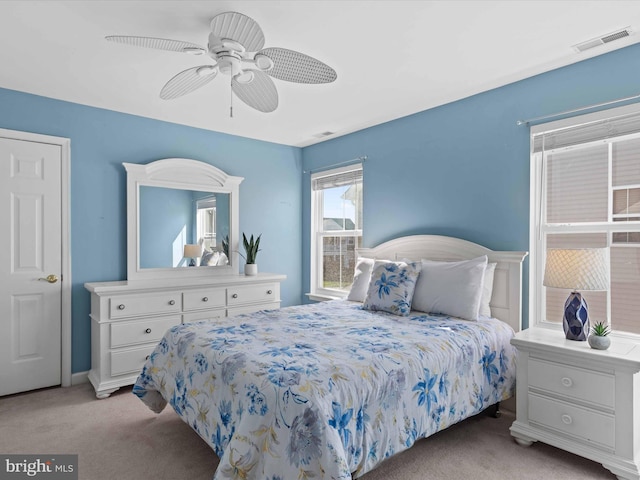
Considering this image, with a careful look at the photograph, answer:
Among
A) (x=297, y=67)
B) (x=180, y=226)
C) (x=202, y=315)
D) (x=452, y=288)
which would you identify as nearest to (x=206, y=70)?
(x=297, y=67)

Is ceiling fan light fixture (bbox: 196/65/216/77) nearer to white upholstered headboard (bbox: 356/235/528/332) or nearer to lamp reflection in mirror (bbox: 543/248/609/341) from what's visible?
white upholstered headboard (bbox: 356/235/528/332)

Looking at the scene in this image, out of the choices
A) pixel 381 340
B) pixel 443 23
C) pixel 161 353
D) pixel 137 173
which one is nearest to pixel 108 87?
pixel 137 173

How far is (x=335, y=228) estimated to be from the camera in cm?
474

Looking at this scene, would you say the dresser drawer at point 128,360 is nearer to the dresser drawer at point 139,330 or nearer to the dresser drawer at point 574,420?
the dresser drawer at point 139,330

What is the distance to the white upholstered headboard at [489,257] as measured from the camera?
286 cm

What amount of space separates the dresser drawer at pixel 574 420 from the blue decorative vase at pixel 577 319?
40 centimetres

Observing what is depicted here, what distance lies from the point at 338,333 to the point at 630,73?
7.98ft

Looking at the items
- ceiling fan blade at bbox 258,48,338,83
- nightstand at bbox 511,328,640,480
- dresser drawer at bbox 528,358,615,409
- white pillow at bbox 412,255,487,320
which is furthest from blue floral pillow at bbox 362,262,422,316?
ceiling fan blade at bbox 258,48,338,83

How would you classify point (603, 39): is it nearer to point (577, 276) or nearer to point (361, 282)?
point (577, 276)

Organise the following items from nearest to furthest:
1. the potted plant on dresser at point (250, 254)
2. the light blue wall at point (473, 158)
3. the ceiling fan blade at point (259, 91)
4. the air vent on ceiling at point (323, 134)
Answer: the ceiling fan blade at point (259, 91), the light blue wall at point (473, 158), the potted plant on dresser at point (250, 254), the air vent on ceiling at point (323, 134)

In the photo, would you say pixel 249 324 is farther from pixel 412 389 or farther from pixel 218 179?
pixel 218 179

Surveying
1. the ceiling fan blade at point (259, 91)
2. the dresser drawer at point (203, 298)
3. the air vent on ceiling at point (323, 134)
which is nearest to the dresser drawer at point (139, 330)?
the dresser drawer at point (203, 298)

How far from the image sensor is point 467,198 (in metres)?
3.29

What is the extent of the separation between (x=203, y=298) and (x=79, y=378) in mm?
1252
